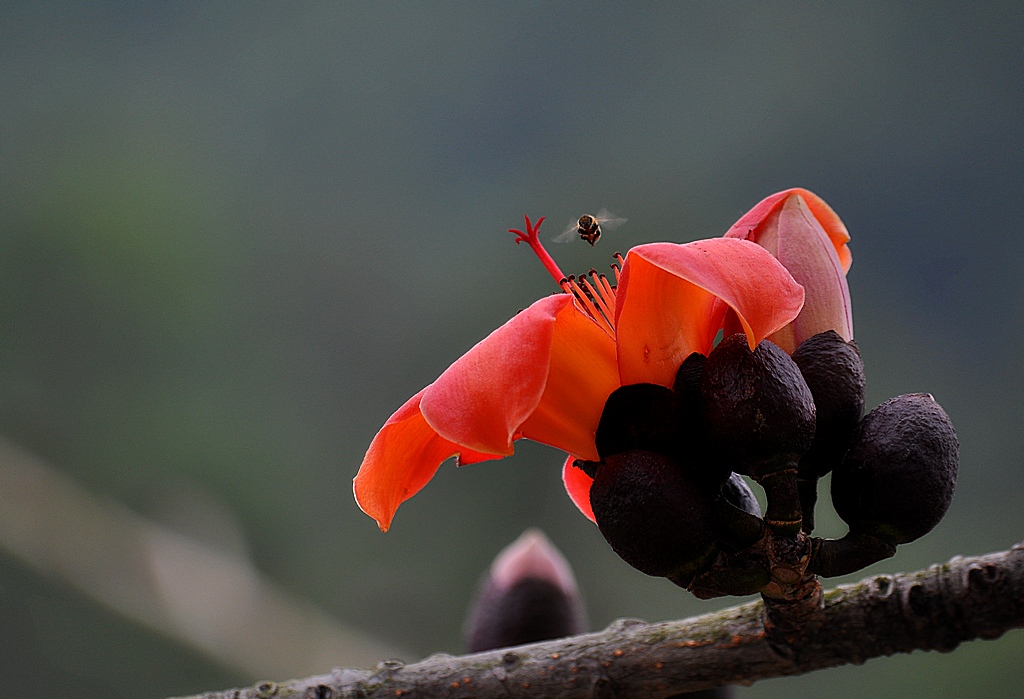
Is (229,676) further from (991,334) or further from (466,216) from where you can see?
(991,334)

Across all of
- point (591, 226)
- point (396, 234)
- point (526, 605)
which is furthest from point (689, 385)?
point (396, 234)

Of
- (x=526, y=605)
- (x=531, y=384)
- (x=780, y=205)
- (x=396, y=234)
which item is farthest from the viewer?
(x=396, y=234)

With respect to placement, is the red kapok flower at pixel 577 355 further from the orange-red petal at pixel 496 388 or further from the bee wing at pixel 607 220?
the bee wing at pixel 607 220

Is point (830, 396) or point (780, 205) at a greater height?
point (780, 205)

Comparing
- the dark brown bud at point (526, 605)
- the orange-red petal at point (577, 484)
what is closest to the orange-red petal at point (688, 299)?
the orange-red petal at point (577, 484)

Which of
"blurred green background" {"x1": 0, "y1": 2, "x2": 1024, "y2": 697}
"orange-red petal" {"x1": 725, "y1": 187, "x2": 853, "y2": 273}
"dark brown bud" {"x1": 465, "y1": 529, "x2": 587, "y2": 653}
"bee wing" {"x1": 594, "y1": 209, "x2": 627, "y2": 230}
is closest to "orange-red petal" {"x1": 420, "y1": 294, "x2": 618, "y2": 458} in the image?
"orange-red petal" {"x1": 725, "y1": 187, "x2": 853, "y2": 273}

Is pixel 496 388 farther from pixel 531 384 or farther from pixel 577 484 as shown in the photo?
pixel 577 484
